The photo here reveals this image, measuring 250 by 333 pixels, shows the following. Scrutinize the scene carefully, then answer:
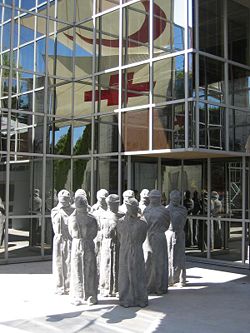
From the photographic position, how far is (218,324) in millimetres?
6562

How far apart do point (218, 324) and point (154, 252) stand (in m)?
2.07

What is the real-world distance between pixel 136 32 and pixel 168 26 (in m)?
1.17

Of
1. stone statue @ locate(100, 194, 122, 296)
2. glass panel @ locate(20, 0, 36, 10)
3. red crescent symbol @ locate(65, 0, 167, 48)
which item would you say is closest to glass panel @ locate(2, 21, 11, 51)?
glass panel @ locate(20, 0, 36, 10)

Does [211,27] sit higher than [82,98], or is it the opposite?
[211,27]

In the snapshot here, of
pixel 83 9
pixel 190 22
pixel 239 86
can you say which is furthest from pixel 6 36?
pixel 239 86

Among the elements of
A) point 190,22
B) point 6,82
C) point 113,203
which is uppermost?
point 190,22

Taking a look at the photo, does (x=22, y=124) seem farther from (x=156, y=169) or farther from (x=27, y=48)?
(x=156, y=169)

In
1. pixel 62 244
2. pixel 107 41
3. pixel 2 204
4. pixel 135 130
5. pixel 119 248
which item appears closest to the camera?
pixel 119 248

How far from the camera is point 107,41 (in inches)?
507

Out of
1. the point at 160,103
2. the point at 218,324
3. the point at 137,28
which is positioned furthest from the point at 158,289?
the point at 137,28

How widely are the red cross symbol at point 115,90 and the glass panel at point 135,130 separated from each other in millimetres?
519

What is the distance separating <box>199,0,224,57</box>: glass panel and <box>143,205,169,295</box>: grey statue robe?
4363 millimetres

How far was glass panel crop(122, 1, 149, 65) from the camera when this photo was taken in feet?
38.5

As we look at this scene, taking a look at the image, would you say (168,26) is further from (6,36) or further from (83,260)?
(83,260)
